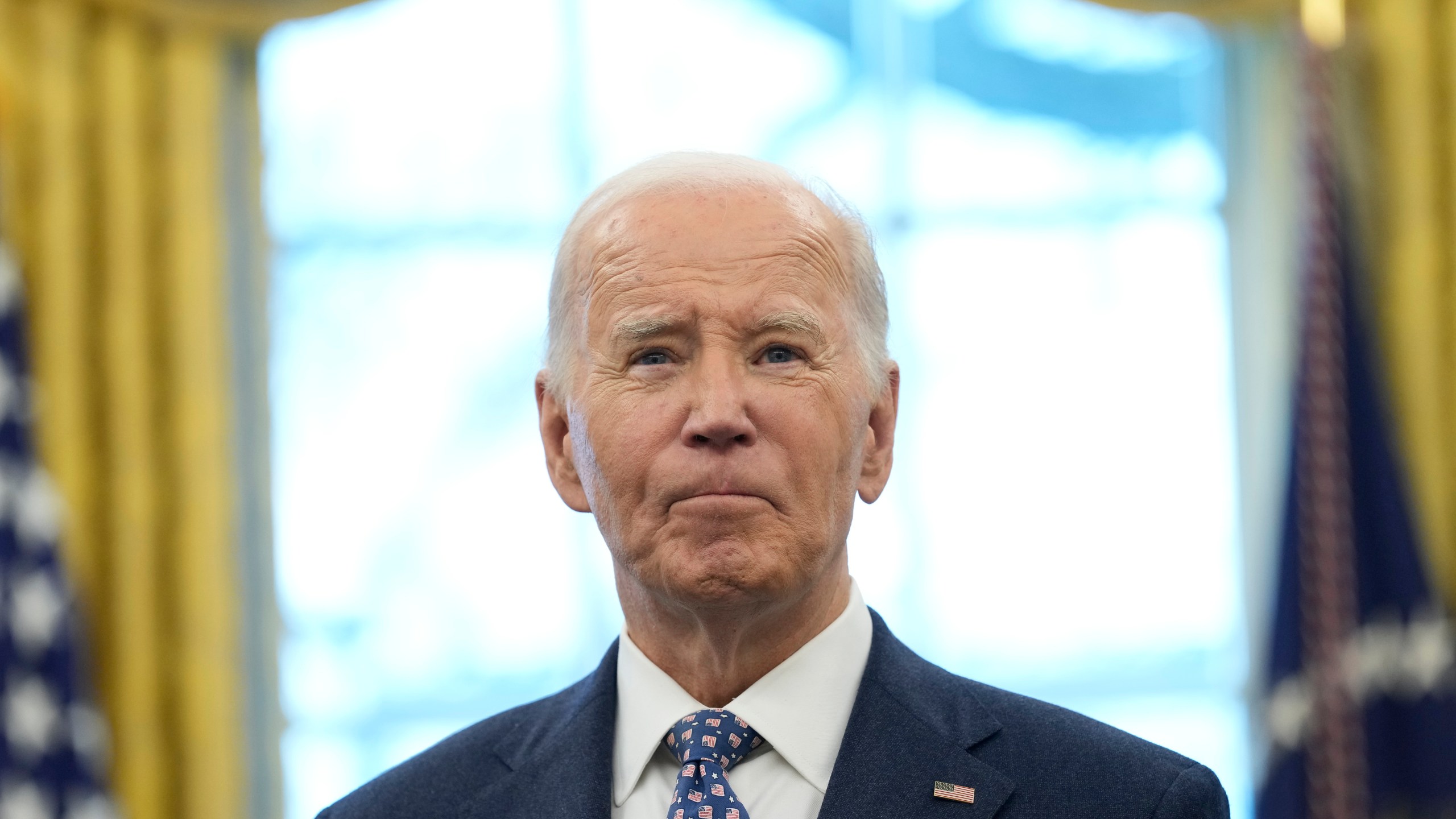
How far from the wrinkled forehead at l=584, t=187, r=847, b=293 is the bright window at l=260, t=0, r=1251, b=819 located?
2.61 meters

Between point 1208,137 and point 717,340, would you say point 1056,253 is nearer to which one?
point 1208,137

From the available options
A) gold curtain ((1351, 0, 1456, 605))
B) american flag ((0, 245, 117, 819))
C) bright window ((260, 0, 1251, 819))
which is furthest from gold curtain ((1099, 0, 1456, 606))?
american flag ((0, 245, 117, 819))

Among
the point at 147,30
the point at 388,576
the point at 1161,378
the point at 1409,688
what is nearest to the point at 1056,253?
the point at 1161,378

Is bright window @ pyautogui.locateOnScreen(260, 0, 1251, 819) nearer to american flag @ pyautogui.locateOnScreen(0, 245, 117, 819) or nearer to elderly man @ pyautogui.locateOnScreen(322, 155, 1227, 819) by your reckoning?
american flag @ pyautogui.locateOnScreen(0, 245, 117, 819)

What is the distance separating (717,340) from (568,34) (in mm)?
3145

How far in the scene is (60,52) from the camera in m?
4.11

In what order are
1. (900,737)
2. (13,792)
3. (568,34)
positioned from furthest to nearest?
1. (568,34)
2. (13,792)
3. (900,737)

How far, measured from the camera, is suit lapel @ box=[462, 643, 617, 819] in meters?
1.67

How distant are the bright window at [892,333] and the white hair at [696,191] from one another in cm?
252

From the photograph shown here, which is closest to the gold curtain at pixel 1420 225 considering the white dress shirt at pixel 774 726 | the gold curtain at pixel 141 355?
the white dress shirt at pixel 774 726

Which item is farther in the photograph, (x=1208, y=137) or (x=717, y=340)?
(x=1208, y=137)

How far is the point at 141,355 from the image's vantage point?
4086 mm

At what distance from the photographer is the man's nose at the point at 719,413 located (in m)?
1.58

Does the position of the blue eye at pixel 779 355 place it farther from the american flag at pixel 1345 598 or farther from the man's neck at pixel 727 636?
the american flag at pixel 1345 598
